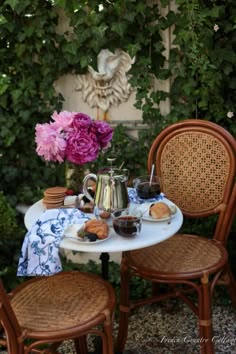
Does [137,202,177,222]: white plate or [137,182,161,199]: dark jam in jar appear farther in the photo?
[137,182,161,199]: dark jam in jar

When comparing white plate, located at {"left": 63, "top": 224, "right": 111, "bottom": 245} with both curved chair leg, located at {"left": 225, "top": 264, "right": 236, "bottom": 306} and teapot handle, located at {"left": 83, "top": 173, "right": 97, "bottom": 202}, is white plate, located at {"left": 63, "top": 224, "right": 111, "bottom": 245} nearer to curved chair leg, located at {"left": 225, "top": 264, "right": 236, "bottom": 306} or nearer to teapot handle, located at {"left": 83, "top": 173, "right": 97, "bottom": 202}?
teapot handle, located at {"left": 83, "top": 173, "right": 97, "bottom": 202}

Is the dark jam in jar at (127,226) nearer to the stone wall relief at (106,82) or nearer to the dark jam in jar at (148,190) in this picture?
the dark jam in jar at (148,190)

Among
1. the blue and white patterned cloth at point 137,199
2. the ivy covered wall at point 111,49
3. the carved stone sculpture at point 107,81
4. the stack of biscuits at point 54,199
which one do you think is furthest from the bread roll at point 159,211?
the carved stone sculpture at point 107,81

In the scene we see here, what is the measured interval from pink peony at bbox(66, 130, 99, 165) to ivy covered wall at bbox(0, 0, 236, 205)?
1.16 metres

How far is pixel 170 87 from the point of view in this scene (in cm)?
291

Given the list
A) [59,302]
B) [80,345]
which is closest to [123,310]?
[80,345]

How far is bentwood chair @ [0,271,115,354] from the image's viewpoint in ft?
5.19

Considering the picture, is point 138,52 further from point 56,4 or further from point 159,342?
point 159,342

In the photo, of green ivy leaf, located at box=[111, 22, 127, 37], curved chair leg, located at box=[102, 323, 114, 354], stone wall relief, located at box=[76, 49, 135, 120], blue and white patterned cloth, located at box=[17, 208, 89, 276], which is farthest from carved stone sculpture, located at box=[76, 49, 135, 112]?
curved chair leg, located at box=[102, 323, 114, 354]

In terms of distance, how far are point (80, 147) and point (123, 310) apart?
83 centimetres

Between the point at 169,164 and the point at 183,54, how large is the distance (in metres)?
0.71

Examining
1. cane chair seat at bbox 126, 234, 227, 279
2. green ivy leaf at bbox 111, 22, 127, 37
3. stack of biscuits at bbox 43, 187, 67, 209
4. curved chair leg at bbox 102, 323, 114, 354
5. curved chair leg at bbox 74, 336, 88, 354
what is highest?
green ivy leaf at bbox 111, 22, 127, 37

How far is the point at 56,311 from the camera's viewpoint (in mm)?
1743

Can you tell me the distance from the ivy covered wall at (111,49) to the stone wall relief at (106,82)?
2.2 inches
